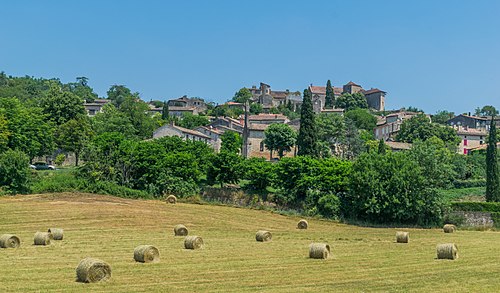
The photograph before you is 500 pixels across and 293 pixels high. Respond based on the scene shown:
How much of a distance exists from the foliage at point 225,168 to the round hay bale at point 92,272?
55.9 metres

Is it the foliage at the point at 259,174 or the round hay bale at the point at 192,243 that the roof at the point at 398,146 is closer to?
the foliage at the point at 259,174

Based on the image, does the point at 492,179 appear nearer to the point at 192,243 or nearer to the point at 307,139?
the point at 307,139

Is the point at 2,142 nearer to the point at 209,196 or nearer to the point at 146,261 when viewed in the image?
the point at 209,196

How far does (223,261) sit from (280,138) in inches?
3564

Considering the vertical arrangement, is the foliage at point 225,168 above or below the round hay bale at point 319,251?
above

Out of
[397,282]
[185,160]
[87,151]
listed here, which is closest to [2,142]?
[87,151]

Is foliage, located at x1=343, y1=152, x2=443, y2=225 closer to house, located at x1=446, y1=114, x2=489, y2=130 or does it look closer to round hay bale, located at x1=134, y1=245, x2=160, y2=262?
round hay bale, located at x1=134, y1=245, x2=160, y2=262

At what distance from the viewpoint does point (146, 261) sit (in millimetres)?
23891

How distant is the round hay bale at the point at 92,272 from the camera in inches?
762

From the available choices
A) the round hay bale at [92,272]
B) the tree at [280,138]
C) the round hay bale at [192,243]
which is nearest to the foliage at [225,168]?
the tree at [280,138]

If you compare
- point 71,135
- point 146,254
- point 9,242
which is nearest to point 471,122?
point 71,135

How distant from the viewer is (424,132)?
436 feet

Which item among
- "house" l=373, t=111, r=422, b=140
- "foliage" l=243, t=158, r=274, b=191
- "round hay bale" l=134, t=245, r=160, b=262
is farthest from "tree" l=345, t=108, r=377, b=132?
"round hay bale" l=134, t=245, r=160, b=262

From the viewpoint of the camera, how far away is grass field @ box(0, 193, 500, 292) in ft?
64.0
